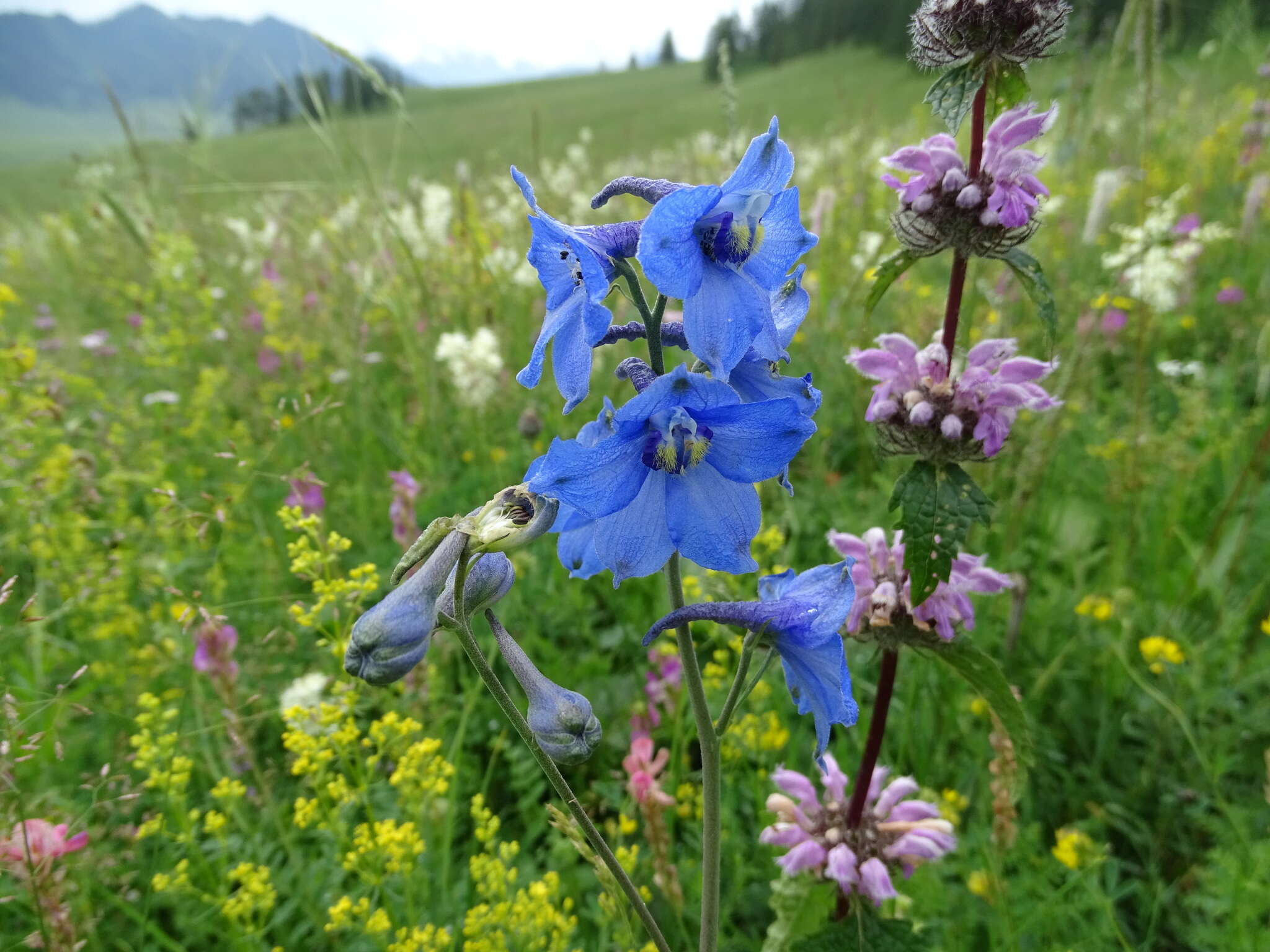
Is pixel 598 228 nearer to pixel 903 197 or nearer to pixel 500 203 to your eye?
pixel 903 197

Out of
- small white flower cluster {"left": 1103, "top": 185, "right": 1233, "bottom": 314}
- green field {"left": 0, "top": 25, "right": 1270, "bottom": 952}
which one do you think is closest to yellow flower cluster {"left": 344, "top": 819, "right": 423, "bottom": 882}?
green field {"left": 0, "top": 25, "right": 1270, "bottom": 952}

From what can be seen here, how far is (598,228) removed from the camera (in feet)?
3.90

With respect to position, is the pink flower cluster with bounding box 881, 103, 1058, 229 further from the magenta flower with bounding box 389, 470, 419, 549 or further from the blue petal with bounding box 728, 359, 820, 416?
the magenta flower with bounding box 389, 470, 419, 549

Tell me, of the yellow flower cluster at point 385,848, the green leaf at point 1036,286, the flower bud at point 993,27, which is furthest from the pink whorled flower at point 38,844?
the flower bud at point 993,27

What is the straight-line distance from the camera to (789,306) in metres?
1.34

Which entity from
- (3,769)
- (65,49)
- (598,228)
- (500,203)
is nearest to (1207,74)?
(500,203)

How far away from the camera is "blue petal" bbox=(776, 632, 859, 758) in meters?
1.27

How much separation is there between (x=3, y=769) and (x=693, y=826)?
1.81 metres

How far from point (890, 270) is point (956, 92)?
38 cm

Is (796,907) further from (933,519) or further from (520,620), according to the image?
(520,620)

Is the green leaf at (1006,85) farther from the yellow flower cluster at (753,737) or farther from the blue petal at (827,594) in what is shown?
the yellow flower cluster at (753,737)

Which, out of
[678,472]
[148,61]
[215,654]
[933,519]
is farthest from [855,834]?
[148,61]

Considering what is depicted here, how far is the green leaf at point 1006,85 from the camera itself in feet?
5.30

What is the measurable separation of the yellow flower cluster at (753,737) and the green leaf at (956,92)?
1.65 m
